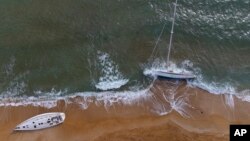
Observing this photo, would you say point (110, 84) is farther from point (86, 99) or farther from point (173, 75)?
point (173, 75)

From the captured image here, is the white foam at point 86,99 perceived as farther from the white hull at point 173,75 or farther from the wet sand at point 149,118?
the white hull at point 173,75

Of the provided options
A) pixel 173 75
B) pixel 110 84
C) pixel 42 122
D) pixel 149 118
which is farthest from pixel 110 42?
pixel 42 122

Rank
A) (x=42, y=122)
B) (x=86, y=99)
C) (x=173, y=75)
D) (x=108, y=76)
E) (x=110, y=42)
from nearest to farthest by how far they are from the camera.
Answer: (x=42, y=122) → (x=86, y=99) → (x=173, y=75) → (x=108, y=76) → (x=110, y=42)

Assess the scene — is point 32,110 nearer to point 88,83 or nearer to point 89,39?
point 88,83

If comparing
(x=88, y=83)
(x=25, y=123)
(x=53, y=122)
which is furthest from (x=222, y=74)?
(x=25, y=123)

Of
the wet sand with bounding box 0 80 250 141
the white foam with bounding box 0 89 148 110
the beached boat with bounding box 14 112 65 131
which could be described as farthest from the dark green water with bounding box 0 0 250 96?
the beached boat with bounding box 14 112 65 131

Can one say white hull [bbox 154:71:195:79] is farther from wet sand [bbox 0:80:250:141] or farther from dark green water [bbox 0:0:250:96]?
dark green water [bbox 0:0:250:96]
